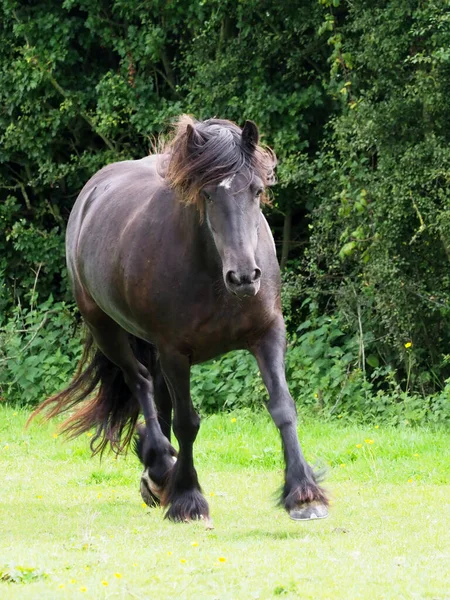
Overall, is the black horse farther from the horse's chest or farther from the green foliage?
the green foliage

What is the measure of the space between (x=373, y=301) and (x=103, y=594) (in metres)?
7.63

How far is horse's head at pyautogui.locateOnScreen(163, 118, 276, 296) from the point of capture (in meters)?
5.36

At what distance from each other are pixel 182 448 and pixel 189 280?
105 centimetres

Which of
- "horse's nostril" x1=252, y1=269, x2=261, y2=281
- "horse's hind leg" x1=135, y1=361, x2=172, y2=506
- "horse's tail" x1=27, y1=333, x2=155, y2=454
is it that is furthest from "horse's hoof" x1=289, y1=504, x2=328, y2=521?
"horse's tail" x1=27, y1=333, x2=155, y2=454

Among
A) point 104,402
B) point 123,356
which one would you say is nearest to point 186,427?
point 123,356

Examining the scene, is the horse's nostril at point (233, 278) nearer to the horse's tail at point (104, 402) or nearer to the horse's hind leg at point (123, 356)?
the horse's hind leg at point (123, 356)

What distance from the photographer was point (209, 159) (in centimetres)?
564

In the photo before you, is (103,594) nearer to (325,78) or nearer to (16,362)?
(325,78)

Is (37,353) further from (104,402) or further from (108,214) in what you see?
(108,214)

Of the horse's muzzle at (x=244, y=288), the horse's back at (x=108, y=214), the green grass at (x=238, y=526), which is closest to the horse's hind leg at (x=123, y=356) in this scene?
the horse's back at (x=108, y=214)

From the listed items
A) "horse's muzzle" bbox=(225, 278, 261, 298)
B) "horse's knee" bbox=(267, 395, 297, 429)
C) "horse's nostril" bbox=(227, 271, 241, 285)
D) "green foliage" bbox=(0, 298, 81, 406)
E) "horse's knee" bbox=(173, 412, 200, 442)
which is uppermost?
"horse's nostril" bbox=(227, 271, 241, 285)

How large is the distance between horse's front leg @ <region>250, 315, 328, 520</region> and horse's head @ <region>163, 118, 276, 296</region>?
1.93 feet

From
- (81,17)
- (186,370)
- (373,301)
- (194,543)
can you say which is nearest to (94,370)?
(186,370)

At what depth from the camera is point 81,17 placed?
1477 centimetres
